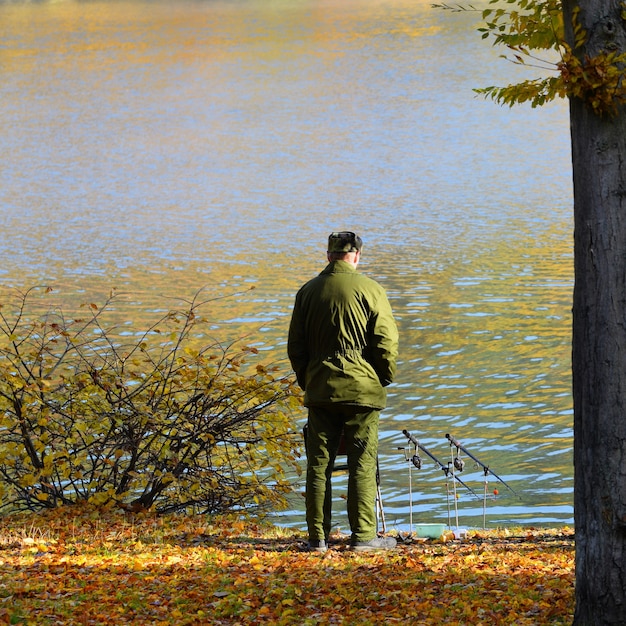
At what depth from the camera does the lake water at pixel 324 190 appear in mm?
13688

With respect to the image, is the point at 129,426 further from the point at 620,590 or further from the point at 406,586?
the point at 620,590

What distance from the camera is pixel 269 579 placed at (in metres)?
5.91

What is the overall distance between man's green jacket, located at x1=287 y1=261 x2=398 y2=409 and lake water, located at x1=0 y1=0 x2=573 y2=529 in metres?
1.90

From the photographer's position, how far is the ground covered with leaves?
5238mm

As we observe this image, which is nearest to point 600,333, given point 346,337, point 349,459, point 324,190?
point 346,337

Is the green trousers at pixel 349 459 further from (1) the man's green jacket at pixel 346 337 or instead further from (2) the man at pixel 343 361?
(1) the man's green jacket at pixel 346 337

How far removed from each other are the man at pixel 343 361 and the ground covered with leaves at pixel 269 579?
545mm

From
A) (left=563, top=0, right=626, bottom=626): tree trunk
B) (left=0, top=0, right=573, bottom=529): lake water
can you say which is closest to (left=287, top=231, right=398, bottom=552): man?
(left=0, top=0, right=573, bottom=529): lake water

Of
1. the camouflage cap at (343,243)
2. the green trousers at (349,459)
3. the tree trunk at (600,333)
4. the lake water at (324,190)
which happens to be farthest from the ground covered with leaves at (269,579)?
the camouflage cap at (343,243)

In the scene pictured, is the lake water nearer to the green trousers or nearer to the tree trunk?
the green trousers

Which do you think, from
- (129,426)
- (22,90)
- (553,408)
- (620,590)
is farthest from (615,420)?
(22,90)

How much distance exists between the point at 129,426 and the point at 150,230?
23.4 metres

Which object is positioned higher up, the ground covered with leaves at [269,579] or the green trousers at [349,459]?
the green trousers at [349,459]

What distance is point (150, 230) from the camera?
31.0m
